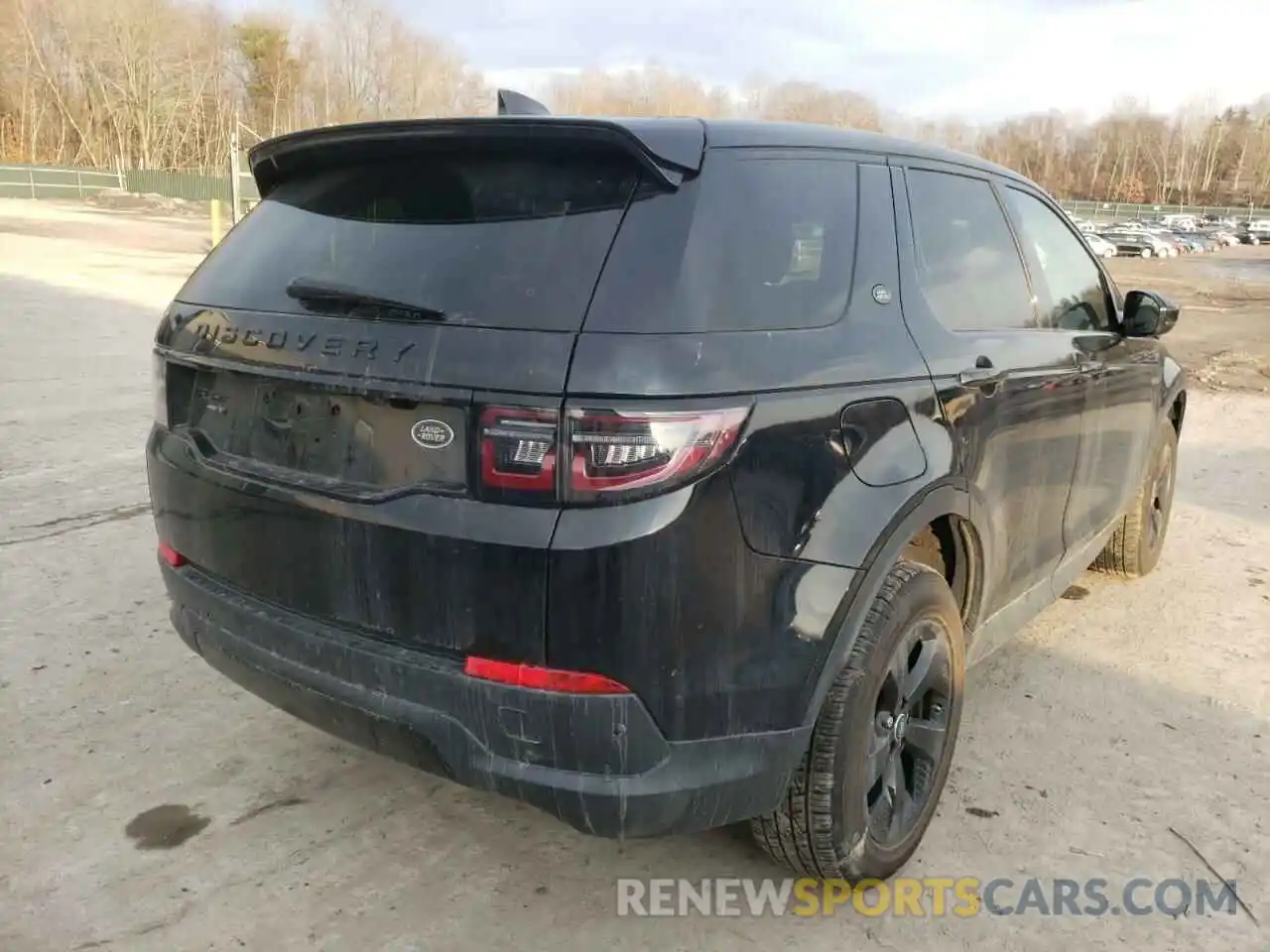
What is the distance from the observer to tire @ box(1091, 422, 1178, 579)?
461 cm

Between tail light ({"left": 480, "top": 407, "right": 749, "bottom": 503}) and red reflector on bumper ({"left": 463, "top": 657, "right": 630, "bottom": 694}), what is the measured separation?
1.12 ft

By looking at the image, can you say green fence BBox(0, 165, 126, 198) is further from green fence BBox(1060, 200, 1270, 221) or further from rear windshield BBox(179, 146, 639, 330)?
green fence BBox(1060, 200, 1270, 221)

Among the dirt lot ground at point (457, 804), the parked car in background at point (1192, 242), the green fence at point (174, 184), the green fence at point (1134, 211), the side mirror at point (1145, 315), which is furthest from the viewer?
the green fence at point (1134, 211)

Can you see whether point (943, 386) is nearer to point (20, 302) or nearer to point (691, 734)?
point (691, 734)

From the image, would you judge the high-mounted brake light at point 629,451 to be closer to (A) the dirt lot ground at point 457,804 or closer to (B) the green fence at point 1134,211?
(A) the dirt lot ground at point 457,804

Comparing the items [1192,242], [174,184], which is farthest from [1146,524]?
[174,184]

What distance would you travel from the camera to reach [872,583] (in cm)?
223

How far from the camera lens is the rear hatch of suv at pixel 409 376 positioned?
1907 millimetres

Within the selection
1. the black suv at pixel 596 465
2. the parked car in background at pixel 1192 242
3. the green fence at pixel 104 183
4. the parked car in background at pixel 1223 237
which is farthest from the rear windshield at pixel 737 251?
the parked car in background at pixel 1223 237

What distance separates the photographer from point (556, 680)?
1.92m

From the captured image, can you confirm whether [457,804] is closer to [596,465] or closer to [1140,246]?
[596,465]

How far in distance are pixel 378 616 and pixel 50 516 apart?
3871 mm

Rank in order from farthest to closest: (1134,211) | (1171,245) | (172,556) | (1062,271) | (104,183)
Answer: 1. (1134,211)
2. (104,183)
3. (1171,245)
4. (1062,271)
5. (172,556)

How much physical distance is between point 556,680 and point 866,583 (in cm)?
75
